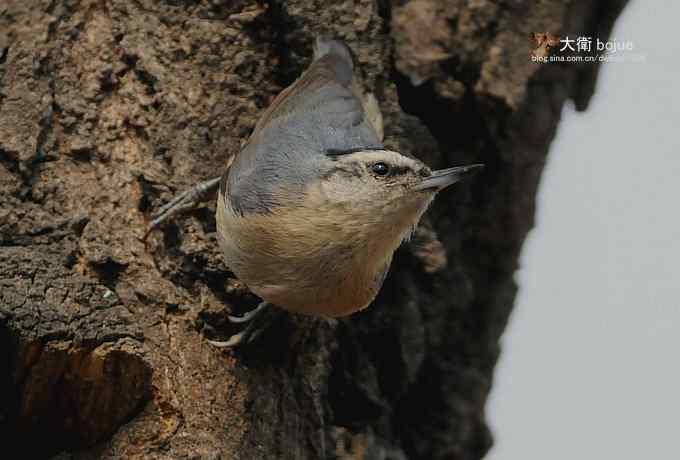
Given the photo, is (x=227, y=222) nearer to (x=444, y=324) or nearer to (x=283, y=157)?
(x=283, y=157)

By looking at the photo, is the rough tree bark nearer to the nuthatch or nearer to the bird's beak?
the nuthatch

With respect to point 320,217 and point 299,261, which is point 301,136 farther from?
point 299,261

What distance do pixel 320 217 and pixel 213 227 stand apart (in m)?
0.51

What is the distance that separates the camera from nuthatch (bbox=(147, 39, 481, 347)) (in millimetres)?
2754

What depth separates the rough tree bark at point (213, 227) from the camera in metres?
2.63

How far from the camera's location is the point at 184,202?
2.98 meters

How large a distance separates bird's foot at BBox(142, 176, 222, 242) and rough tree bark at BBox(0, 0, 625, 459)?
0.11ft

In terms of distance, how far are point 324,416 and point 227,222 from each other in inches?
31.0

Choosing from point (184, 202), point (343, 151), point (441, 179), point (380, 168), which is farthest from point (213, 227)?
point (441, 179)

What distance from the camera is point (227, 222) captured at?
2859 millimetres

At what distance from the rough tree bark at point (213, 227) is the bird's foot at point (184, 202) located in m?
0.03

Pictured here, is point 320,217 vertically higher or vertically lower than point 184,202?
higher

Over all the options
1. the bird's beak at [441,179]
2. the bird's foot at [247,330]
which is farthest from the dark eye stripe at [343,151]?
the bird's foot at [247,330]

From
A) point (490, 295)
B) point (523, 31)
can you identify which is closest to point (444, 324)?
point (490, 295)
